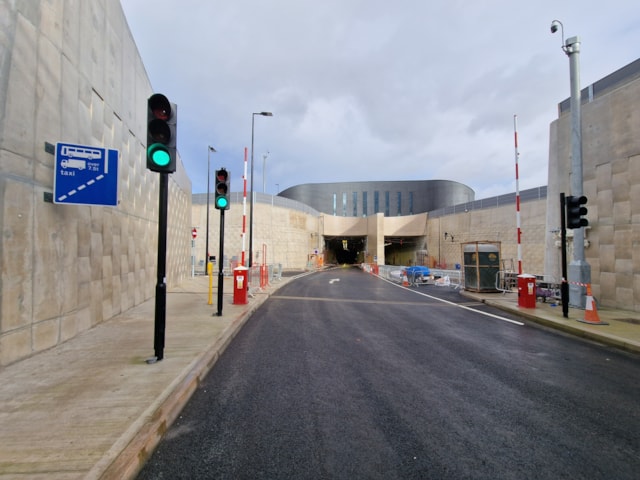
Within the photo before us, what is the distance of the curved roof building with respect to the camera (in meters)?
74.7

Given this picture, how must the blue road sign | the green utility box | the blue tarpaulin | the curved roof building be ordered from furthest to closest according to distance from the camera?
the curved roof building, the blue tarpaulin, the green utility box, the blue road sign

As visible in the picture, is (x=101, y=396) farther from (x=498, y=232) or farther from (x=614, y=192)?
(x=498, y=232)

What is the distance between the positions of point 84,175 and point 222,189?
3531 mm

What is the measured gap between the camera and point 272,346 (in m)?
5.80

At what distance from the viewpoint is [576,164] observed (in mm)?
9070

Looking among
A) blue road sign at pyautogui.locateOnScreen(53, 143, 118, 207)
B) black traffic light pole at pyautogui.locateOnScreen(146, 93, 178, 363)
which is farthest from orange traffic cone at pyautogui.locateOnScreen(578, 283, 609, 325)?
blue road sign at pyautogui.locateOnScreen(53, 143, 118, 207)

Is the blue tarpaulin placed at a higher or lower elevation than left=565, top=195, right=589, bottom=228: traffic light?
lower

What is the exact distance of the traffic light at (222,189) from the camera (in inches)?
323

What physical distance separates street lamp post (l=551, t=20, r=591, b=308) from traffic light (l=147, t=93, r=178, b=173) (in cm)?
1069

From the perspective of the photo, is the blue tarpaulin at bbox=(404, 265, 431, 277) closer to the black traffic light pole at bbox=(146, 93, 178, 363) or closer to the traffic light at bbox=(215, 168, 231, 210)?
the traffic light at bbox=(215, 168, 231, 210)

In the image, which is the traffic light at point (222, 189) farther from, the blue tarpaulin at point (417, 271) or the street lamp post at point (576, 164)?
the blue tarpaulin at point (417, 271)

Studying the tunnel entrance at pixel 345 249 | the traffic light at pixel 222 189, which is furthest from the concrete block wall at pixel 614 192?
the tunnel entrance at pixel 345 249

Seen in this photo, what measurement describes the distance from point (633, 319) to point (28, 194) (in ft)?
42.8

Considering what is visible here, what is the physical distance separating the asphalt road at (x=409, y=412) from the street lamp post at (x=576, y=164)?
365 cm
